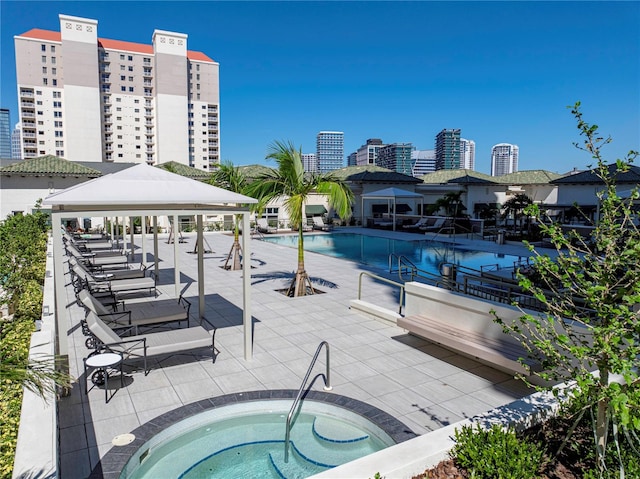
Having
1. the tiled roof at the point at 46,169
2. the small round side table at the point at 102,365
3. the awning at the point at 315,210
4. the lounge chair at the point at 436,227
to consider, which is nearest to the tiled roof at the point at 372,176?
the awning at the point at 315,210

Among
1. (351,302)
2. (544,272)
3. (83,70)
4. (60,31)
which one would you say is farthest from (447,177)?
(60,31)

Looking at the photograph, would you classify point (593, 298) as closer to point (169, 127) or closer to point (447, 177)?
point (447, 177)

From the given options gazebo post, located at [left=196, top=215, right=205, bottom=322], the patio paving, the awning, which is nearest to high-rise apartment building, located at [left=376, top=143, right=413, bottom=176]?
the awning

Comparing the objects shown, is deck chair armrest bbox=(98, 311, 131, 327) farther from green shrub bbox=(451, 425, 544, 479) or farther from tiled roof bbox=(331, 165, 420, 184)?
tiled roof bbox=(331, 165, 420, 184)

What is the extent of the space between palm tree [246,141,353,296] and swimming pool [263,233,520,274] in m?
6.77

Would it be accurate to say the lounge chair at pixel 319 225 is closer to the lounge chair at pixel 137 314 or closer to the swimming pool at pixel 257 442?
the lounge chair at pixel 137 314

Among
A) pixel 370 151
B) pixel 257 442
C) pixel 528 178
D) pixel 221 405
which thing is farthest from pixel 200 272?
pixel 370 151

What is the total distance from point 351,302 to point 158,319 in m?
4.16

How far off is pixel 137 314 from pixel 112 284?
3340 mm

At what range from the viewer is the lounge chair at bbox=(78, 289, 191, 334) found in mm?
7238

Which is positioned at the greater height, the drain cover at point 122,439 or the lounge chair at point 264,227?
the lounge chair at point 264,227

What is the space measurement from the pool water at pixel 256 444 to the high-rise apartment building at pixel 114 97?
79.8 meters

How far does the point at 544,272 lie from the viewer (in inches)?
126

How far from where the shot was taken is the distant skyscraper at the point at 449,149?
188875 mm
